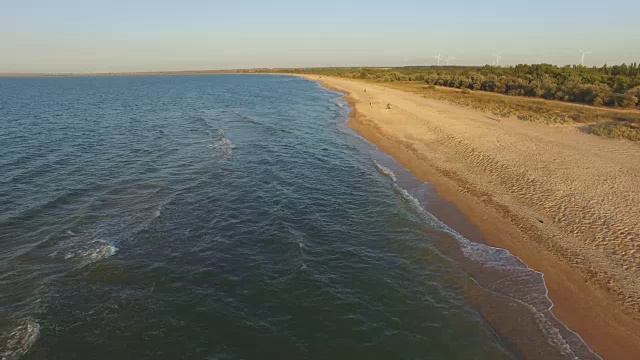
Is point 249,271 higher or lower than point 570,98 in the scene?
lower

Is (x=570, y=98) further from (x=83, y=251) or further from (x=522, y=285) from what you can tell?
(x=83, y=251)

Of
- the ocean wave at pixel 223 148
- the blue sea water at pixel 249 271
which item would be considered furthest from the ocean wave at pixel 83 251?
the ocean wave at pixel 223 148

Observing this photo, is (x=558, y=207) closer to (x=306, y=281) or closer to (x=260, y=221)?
(x=306, y=281)

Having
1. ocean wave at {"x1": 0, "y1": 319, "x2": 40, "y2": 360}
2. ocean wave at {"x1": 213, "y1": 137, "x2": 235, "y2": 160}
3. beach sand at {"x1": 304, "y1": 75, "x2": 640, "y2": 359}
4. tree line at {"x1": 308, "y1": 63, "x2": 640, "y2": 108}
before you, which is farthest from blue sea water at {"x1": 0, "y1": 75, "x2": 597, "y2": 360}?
tree line at {"x1": 308, "y1": 63, "x2": 640, "y2": 108}

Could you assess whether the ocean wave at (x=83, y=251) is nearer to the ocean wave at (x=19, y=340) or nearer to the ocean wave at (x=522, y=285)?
the ocean wave at (x=19, y=340)

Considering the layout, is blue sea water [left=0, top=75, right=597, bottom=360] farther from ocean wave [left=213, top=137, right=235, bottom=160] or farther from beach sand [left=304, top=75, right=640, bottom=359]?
ocean wave [left=213, top=137, right=235, bottom=160]

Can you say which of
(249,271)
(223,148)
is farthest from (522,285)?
(223,148)

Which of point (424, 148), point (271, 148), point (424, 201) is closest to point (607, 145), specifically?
point (424, 148)
